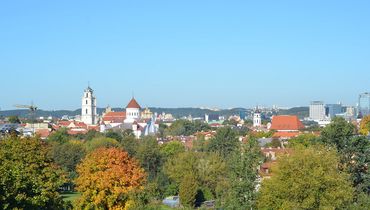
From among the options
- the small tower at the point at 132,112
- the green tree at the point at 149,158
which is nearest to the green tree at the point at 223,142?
the green tree at the point at 149,158

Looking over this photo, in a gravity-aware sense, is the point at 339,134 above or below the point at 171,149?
above

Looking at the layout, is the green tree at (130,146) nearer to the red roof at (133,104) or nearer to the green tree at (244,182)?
the green tree at (244,182)

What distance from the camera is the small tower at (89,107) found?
125938 mm

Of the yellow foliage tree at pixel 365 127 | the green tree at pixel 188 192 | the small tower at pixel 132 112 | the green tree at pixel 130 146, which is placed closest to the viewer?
the green tree at pixel 188 192

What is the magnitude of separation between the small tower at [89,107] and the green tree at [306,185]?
101 meters

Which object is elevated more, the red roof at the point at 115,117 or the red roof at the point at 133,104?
the red roof at the point at 133,104

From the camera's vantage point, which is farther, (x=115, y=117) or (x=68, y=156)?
(x=115, y=117)

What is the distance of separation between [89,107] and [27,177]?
359ft

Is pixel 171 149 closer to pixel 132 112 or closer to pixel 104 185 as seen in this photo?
pixel 104 185

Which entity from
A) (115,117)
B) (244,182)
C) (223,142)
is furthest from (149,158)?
(115,117)

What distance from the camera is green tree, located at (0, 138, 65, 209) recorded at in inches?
758

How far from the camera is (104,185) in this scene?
29656 millimetres

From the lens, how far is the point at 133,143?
61.0m

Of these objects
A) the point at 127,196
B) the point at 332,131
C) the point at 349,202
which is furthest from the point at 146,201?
the point at 332,131
